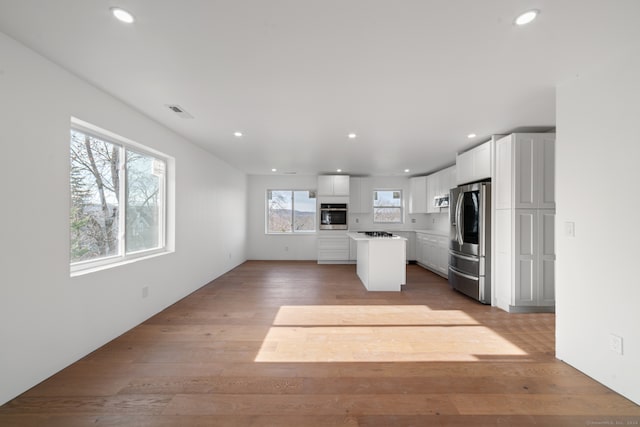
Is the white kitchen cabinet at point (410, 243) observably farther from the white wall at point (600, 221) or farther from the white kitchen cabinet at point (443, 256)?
the white wall at point (600, 221)

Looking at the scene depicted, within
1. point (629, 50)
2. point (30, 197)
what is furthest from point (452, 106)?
point (30, 197)

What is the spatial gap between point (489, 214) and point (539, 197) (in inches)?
24.1

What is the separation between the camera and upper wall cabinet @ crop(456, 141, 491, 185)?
13.2 feet

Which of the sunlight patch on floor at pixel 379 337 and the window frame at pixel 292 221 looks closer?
the sunlight patch on floor at pixel 379 337

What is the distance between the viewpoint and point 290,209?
25.7 ft

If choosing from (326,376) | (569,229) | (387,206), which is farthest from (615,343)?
(387,206)

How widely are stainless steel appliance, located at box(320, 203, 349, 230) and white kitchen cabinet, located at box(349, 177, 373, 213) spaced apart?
0.38m

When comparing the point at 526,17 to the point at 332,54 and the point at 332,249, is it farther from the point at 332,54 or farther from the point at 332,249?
the point at 332,249

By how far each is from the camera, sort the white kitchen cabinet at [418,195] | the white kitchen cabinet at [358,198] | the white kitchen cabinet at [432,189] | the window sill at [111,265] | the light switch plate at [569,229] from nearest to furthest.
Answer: the light switch plate at [569,229]
the window sill at [111,265]
the white kitchen cabinet at [432,189]
the white kitchen cabinet at [418,195]
the white kitchen cabinet at [358,198]

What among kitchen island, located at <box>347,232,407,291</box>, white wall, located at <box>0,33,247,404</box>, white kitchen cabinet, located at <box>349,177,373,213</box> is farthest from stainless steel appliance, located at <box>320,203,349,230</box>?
white wall, located at <box>0,33,247,404</box>

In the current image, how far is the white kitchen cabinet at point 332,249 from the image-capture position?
7367 mm

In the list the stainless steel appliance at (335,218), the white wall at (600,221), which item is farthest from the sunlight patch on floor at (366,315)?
the stainless steel appliance at (335,218)

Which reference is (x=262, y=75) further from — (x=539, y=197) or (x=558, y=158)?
(x=539, y=197)

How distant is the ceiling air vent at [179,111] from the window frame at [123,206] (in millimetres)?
594
